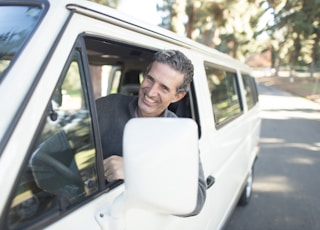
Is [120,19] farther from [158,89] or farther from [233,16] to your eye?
[233,16]

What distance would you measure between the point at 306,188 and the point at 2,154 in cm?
582

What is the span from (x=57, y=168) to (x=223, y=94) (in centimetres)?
244

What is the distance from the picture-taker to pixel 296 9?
49.5 feet

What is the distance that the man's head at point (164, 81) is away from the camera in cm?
197

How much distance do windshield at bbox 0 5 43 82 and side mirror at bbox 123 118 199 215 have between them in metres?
0.51

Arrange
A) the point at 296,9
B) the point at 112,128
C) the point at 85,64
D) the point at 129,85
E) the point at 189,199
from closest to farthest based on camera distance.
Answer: the point at 189,199
the point at 85,64
the point at 112,128
the point at 129,85
the point at 296,9

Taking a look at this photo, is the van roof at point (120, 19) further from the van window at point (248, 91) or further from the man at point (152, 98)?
the van window at point (248, 91)

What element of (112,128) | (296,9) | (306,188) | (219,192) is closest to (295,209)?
(306,188)

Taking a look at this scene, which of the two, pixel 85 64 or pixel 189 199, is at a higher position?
pixel 85 64

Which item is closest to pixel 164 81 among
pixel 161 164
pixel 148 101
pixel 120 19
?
pixel 148 101

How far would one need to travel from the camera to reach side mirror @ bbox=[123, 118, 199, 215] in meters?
1.02

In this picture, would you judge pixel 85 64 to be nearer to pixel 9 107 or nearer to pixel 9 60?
pixel 9 60

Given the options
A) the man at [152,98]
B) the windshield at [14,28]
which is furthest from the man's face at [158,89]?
the windshield at [14,28]

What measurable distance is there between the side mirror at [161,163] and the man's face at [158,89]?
96 centimetres
